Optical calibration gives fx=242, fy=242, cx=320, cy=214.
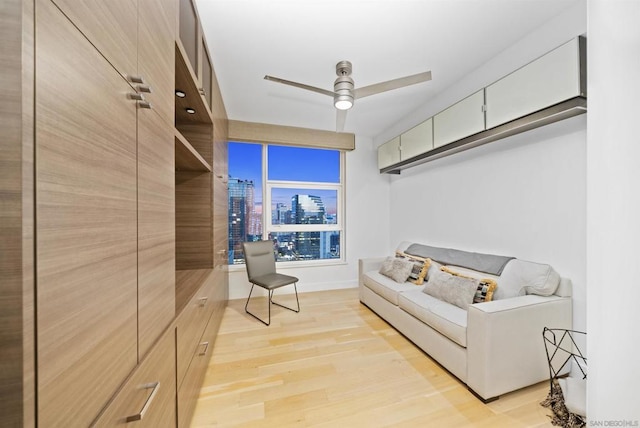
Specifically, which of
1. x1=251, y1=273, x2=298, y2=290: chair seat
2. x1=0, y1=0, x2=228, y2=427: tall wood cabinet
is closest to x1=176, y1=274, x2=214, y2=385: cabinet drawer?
x1=0, y1=0, x2=228, y2=427: tall wood cabinet

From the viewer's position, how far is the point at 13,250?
1.33 feet

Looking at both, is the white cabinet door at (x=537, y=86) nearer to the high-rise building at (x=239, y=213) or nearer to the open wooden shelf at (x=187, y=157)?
the open wooden shelf at (x=187, y=157)

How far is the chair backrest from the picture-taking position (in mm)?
3104

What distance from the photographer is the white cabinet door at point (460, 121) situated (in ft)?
7.18

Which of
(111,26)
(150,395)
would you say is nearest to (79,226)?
(111,26)

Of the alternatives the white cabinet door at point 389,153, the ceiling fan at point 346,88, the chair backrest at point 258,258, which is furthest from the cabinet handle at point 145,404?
the white cabinet door at point 389,153

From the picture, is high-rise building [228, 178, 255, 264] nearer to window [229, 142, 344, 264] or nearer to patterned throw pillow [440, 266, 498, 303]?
window [229, 142, 344, 264]

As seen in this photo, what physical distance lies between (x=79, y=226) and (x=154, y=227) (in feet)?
1.42

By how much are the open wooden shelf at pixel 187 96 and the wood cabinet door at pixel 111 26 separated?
1.82ft

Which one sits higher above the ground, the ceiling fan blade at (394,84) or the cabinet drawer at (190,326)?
the ceiling fan blade at (394,84)

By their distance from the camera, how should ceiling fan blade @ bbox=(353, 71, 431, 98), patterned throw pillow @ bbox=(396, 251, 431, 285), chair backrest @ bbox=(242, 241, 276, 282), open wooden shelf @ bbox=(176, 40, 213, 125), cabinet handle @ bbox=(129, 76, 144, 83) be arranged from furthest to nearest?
chair backrest @ bbox=(242, 241, 276, 282), patterned throw pillow @ bbox=(396, 251, 431, 285), ceiling fan blade @ bbox=(353, 71, 431, 98), open wooden shelf @ bbox=(176, 40, 213, 125), cabinet handle @ bbox=(129, 76, 144, 83)

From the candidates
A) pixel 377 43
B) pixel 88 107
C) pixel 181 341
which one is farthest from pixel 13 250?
pixel 377 43

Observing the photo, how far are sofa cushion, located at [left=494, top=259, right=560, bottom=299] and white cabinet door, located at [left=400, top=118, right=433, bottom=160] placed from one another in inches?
58.4

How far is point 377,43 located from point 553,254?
7.27ft
